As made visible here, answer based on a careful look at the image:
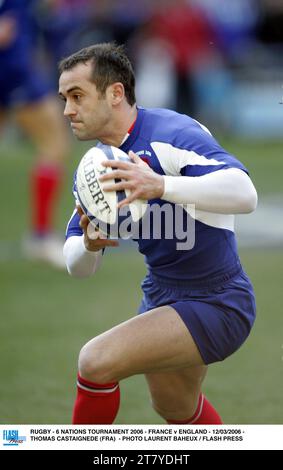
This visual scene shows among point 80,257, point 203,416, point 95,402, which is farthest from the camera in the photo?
point 203,416

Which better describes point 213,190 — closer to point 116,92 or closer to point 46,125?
point 116,92

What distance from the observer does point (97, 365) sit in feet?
12.4

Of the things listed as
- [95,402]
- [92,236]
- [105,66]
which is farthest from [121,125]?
[95,402]

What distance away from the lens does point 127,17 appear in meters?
17.5

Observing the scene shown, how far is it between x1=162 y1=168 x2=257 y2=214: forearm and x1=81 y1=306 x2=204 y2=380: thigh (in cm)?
49

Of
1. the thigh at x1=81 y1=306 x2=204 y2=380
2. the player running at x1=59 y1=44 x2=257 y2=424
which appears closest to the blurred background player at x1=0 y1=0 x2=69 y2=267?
the player running at x1=59 y1=44 x2=257 y2=424

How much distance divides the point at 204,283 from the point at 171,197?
48cm

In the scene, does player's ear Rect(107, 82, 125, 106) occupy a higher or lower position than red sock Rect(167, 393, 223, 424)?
higher

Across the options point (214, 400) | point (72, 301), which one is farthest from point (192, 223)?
point (72, 301)

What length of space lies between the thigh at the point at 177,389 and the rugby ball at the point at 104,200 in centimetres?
67

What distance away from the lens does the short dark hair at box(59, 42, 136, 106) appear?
3.91 meters

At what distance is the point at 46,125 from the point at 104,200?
4.98 metres

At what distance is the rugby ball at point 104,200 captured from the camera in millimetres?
3660

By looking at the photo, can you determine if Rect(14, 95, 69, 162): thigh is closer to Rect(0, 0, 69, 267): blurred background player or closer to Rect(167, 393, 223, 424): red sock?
Rect(0, 0, 69, 267): blurred background player
